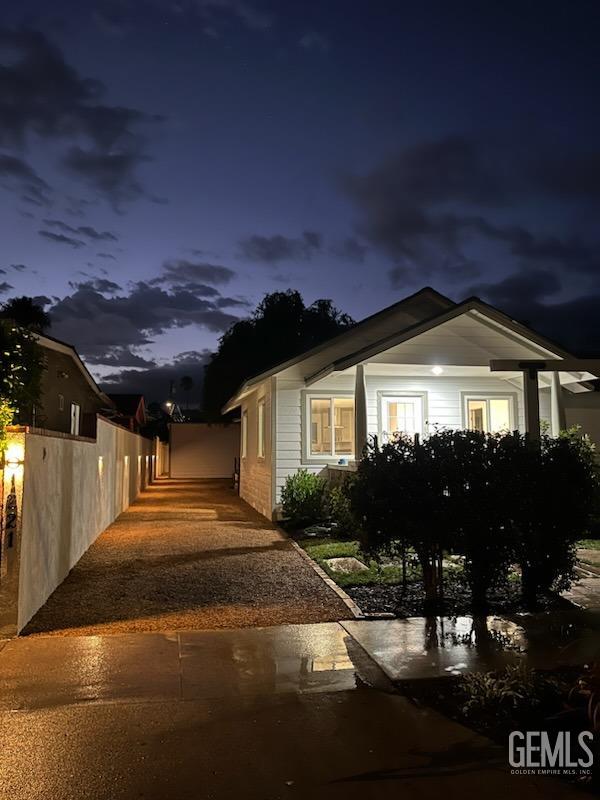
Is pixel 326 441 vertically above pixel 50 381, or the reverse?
pixel 50 381

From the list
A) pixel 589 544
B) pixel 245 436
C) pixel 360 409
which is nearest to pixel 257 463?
pixel 245 436

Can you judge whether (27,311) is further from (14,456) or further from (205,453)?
(14,456)

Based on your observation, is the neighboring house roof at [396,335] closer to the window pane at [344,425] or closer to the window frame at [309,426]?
the window frame at [309,426]

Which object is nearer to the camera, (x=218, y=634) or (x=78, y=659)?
(x=78, y=659)

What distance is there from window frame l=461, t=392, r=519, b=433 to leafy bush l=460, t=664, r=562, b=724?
11.8 metres

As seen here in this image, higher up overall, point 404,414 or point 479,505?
point 404,414

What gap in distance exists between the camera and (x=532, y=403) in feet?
30.1

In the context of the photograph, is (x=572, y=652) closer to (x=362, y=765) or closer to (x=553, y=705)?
(x=553, y=705)

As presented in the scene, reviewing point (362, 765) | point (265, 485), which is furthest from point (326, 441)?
point (362, 765)

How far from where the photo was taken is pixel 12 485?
21.1 ft

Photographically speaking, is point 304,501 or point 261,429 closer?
point 304,501

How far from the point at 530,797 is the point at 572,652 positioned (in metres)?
2.52

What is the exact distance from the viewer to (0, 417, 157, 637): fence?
246 inches

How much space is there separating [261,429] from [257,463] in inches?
49.6
